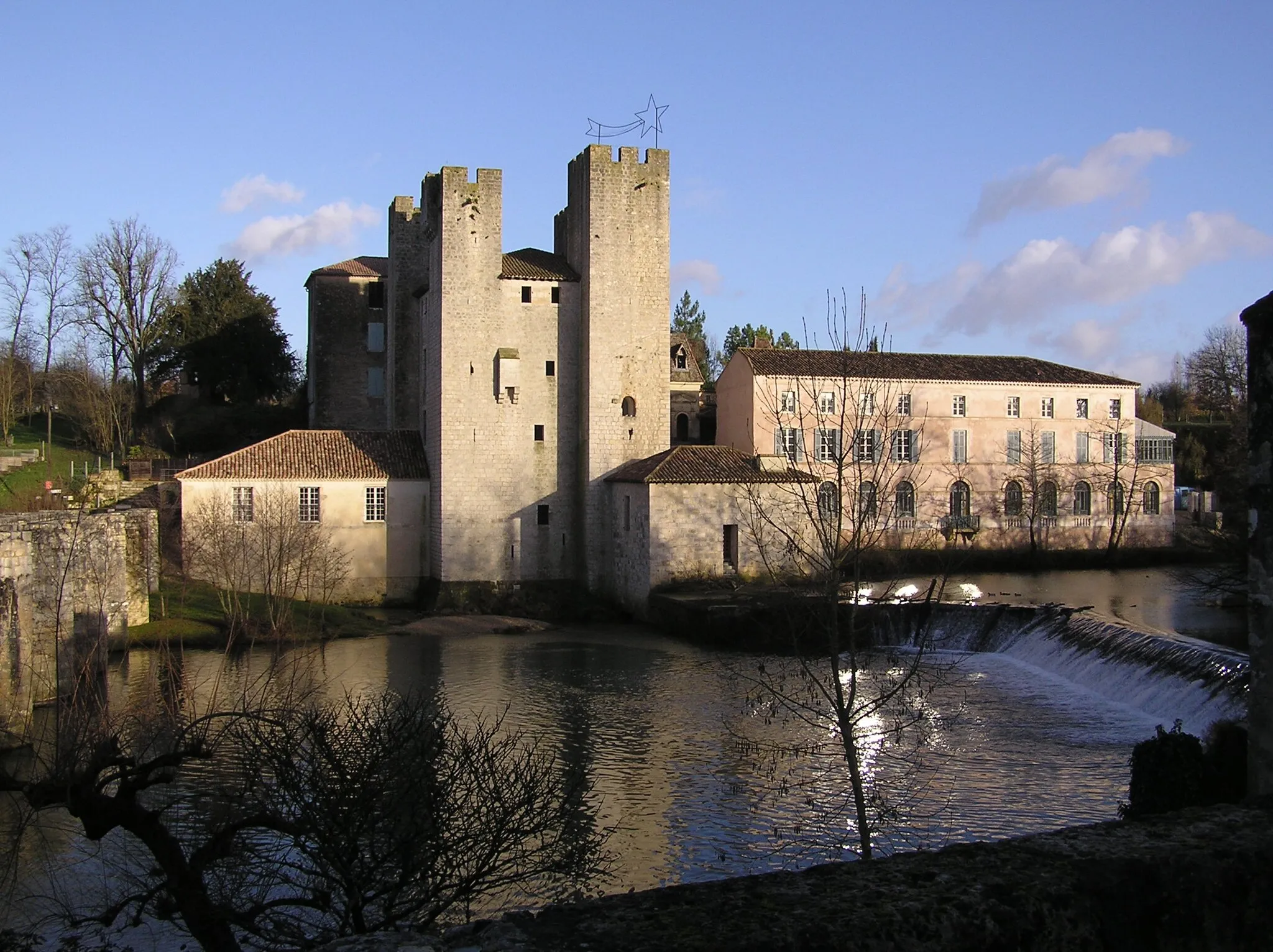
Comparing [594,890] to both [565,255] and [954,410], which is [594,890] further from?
[954,410]

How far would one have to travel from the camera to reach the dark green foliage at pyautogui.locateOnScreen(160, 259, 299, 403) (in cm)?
4647

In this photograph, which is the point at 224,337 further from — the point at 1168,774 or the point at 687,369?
the point at 1168,774

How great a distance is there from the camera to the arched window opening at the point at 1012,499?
4209cm

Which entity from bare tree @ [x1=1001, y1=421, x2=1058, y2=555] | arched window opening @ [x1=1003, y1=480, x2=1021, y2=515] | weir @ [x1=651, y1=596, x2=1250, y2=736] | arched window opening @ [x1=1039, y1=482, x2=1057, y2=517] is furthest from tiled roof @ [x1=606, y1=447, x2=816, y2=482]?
arched window opening @ [x1=1039, y1=482, x2=1057, y2=517]

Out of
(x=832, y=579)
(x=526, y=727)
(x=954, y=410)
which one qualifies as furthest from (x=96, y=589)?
(x=954, y=410)

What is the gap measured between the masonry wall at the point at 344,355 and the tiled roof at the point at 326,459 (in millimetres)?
8158

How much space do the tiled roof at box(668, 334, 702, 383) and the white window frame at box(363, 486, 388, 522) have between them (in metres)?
20.0

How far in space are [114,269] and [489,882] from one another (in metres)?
48.4

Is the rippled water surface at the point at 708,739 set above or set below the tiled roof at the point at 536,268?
below

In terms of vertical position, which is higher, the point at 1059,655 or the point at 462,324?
the point at 462,324

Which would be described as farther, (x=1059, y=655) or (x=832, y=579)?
(x=1059, y=655)

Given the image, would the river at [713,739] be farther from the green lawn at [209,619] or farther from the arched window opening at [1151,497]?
the arched window opening at [1151,497]

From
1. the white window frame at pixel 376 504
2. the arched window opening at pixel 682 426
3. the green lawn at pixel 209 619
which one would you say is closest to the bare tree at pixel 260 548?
the green lawn at pixel 209 619

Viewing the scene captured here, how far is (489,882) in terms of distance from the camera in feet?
24.1
